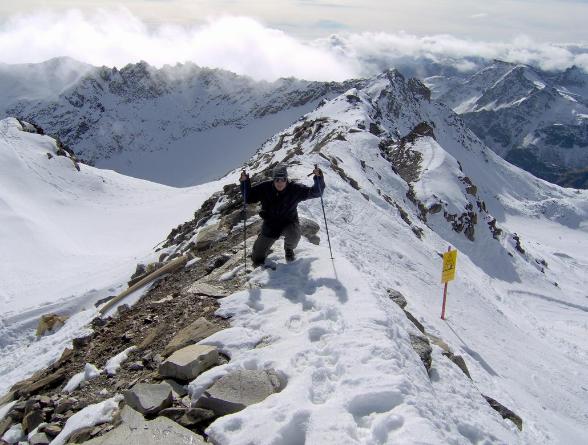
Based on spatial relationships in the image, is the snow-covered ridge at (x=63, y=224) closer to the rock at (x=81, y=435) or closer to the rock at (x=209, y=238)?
the rock at (x=209, y=238)

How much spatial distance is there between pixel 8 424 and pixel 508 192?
463 feet

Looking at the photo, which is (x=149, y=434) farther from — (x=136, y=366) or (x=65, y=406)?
(x=136, y=366)

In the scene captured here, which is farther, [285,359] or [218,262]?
[218,262]

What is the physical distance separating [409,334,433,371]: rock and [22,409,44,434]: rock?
621 centimetres

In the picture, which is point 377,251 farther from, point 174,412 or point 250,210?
point 174,412

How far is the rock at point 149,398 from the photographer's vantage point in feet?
21.4

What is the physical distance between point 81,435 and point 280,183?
6.46 metres

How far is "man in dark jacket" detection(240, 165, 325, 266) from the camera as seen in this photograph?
1161 centimetres

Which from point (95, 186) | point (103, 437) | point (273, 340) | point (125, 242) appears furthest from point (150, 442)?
point (95, 186)

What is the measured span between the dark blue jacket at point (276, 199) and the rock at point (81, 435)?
604 cm

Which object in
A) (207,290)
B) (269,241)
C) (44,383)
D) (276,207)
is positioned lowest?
(44,383)

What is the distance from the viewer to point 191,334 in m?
8.62

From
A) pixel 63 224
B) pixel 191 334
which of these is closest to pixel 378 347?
pixel 191 334

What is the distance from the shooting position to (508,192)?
442 feet
